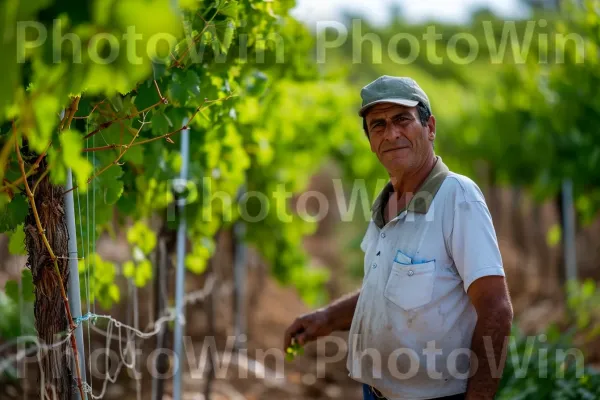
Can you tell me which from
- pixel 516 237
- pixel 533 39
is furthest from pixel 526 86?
pixel 516 237

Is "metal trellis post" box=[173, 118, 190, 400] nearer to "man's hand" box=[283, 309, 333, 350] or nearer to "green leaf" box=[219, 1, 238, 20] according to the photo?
"man's hand" box=[283, 309, 333, 350]

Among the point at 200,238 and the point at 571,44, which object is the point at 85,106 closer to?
the point at 200,238

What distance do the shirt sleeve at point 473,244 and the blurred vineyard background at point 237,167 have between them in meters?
0.99

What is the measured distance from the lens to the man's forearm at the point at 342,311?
3121 mm

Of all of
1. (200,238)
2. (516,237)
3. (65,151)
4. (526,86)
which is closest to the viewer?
(65,151)

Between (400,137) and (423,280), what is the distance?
1.73ft

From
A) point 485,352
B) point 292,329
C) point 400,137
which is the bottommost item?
point 292,329

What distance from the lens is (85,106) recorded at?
2.71 meters

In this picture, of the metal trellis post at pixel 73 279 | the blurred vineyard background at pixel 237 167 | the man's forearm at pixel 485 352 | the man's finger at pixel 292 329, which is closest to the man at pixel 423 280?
the man's forearm at pixel 485 352

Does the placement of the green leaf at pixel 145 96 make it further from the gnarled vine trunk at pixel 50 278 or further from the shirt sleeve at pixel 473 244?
the shirt sleeve at pixel 473 244

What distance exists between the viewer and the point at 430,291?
8.36 feet

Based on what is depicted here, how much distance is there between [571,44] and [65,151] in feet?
23.1

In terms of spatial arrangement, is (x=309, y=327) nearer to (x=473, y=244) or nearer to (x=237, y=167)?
(x=473, y=244)

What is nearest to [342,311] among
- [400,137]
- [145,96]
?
[400,137]
